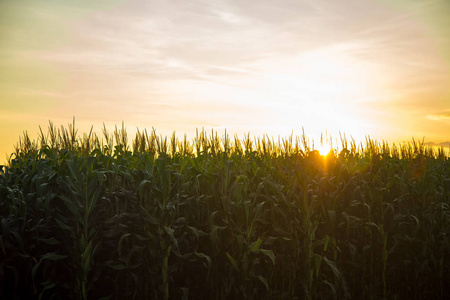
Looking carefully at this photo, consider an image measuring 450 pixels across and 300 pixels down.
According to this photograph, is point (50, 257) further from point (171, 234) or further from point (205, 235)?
point (205, 235)

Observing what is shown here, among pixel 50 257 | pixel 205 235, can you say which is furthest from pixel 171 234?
pixel 50 257

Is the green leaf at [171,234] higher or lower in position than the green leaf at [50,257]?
higher

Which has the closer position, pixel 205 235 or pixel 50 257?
pixel 50 257

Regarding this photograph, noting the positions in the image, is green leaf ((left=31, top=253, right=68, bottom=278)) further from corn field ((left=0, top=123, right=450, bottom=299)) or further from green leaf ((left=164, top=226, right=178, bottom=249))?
green leaf ((left=164, top=226, right=178, bottom=249))

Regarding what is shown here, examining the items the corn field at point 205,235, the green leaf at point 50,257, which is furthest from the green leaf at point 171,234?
the green leaf at point 50,257

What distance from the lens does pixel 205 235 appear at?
21.6 feet

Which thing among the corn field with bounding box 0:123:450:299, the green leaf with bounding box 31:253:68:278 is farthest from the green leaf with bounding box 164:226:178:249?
the green leaf with bounding box 31:253:68:278

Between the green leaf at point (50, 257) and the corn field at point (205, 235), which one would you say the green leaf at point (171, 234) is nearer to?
the corn field at point (205, 235)

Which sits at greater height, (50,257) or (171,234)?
(171,234)

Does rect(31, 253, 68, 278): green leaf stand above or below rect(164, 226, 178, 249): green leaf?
below

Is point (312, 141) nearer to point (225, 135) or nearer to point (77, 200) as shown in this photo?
point (225, 135)

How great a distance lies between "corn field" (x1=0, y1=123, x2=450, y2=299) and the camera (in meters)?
6.01

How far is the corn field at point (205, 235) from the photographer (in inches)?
Answer: 237

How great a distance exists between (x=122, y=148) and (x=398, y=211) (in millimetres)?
7019
